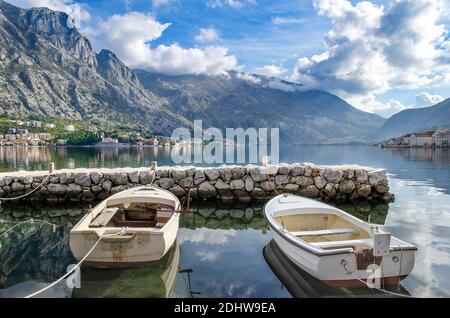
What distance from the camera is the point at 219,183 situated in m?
14.0

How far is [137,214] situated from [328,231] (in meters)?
5.12

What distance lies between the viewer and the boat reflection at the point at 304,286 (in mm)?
5898

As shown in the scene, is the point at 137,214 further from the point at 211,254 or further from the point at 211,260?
the point at 211,260

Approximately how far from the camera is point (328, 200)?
14.1 m

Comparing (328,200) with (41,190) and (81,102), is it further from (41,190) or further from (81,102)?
(81,102)

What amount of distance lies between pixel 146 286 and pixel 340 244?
3.69m

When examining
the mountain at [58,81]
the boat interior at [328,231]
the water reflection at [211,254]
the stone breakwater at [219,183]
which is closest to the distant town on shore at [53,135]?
the mountain at [58,81]

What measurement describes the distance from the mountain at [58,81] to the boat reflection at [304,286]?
137 meters

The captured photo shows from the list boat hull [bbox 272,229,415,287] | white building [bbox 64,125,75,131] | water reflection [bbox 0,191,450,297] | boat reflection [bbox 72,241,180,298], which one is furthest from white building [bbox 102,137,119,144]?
boat hull [bbox 272,229,415,287]

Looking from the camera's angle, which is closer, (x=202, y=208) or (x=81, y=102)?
(x=202, y=208)

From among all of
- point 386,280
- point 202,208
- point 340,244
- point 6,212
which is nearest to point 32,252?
point 6,212

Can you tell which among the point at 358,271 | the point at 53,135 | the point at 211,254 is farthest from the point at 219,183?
the point at 53,135

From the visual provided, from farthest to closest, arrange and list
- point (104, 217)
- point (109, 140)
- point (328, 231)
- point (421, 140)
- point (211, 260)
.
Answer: point (109, 140) < point (421, 140) < point (104, 217) < point (211, 260) < point (328, 231)

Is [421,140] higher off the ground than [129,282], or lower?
higher
